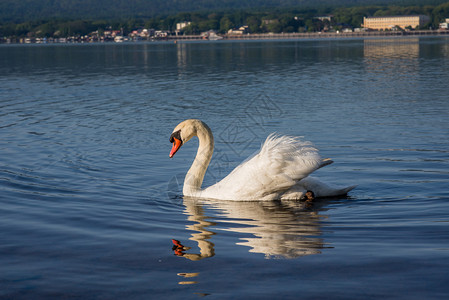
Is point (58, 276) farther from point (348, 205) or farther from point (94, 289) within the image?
point (348, 205)

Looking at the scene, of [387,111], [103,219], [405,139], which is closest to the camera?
[103,219]

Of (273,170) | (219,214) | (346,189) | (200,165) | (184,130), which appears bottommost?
(219,214)

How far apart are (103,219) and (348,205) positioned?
3.67m

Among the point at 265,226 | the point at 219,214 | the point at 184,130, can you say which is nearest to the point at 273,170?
the point at 219,214

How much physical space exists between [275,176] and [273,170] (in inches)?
4.2

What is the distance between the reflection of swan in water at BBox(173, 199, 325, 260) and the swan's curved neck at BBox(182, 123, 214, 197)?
9.4 inches

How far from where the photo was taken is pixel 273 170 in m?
9.02

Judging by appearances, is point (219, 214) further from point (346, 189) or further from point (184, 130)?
point (346, 189)

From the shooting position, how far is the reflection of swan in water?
23.0 feet

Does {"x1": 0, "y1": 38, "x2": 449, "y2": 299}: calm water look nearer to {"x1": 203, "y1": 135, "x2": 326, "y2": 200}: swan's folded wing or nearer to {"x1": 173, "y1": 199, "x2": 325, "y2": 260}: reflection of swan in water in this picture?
{"x1": 173, "y1": 199, "x2": 325, "y2": 260}: reflection of swan in water

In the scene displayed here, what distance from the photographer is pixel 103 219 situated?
8625 mm

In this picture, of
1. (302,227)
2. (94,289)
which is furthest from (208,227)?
(94,289)

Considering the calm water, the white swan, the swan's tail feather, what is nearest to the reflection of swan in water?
the calm water

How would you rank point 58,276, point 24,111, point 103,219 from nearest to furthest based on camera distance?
point 58,276, point 103,219, point 24,111
